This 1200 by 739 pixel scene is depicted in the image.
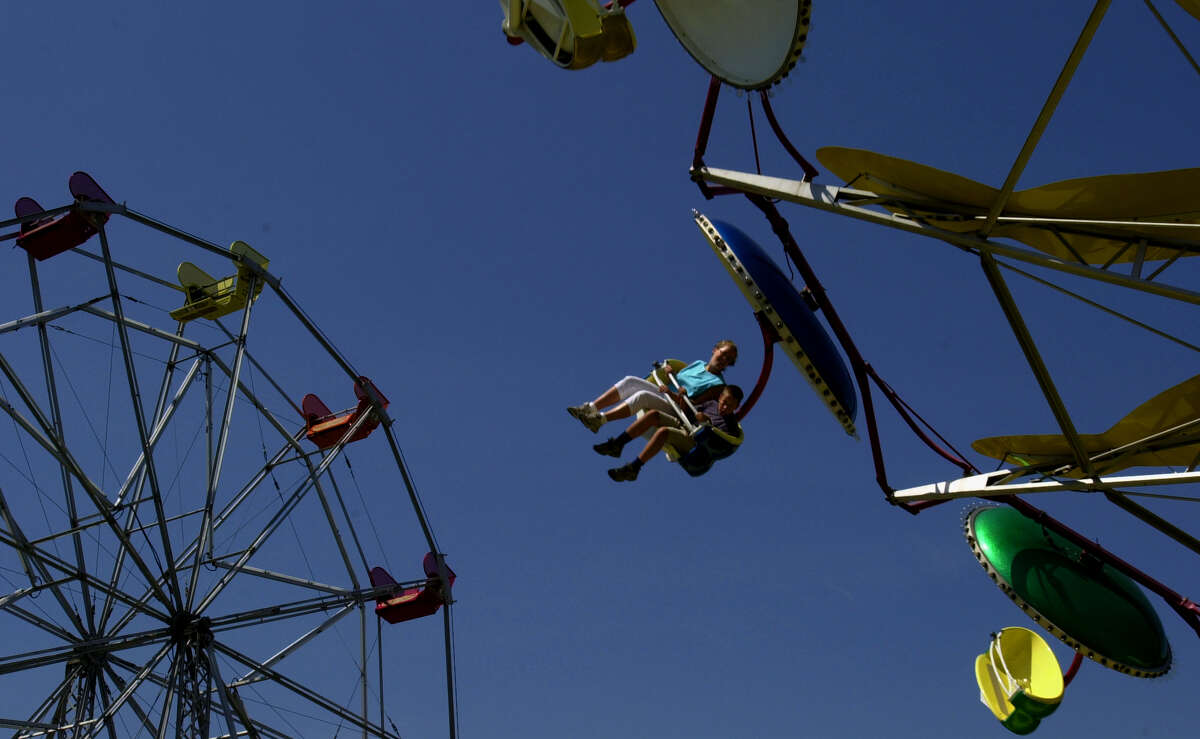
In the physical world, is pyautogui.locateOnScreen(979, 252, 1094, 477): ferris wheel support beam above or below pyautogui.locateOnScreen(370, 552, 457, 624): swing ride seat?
below

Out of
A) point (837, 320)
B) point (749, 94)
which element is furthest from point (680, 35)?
point (837, 320)

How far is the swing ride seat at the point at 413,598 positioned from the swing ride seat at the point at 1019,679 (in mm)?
9866

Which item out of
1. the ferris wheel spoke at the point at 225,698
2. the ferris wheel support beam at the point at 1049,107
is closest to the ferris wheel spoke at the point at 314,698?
the ferris wheel spoke at the point at 225,698

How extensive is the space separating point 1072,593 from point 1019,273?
21.6 feet

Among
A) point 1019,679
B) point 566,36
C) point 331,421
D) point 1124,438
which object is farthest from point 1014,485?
point 331,421

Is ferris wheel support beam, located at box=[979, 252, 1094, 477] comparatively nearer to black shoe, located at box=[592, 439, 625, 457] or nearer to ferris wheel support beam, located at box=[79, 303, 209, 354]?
black shoe, located at box=[592, 439, 625, 457]

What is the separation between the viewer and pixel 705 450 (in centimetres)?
1822

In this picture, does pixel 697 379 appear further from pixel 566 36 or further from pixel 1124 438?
pixel 1124 438

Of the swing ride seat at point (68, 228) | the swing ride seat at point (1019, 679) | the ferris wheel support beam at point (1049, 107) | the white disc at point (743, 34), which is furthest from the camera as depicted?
the swing ride seat at point (68, 228)

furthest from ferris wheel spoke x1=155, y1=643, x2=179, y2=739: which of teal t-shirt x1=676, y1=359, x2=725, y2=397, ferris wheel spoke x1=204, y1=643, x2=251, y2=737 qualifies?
teal t-shirt x1=676, y1=359, x2=725, y2=397

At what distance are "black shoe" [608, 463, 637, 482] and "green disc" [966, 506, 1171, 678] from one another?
6.39m

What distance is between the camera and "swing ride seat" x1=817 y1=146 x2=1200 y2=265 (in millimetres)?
16844

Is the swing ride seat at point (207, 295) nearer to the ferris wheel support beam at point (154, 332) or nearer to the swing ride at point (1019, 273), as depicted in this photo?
the ferris wheel support beam at point (154, 332)

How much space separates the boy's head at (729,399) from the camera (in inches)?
733
